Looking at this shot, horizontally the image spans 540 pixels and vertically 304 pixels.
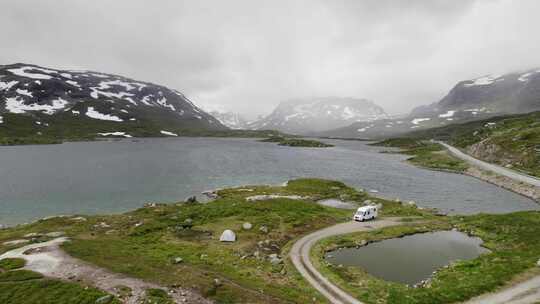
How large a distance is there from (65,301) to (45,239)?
19941 mm

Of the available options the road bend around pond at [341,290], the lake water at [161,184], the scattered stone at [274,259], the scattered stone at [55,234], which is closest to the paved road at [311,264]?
the road bend around pond at [341,290]

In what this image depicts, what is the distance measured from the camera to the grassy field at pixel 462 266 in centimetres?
2672

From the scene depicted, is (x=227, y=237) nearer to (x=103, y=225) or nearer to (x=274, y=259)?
(x=274, y=259)

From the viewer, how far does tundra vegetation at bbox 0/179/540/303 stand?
84.6 ft

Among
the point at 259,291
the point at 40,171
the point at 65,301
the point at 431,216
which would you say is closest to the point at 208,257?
the point at 259,291

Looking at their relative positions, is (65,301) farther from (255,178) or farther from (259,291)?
(255,178)

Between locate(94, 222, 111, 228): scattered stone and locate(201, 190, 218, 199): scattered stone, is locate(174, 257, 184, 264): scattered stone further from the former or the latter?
locate(201, 190, 218, 199): scattered stone

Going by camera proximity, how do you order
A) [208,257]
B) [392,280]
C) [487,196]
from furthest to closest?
[487,196] < [208,257] < [392,280]

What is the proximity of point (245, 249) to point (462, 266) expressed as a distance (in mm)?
25756

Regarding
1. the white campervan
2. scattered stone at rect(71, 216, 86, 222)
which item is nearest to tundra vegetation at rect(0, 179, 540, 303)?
scattered stone at rect(71, 216, 86, 222)

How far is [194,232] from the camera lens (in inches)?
1799

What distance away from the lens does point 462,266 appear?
3372 cm

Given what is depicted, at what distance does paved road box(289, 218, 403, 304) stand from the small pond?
11.8 feet

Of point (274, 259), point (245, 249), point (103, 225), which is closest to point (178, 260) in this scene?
point (245, 249)
